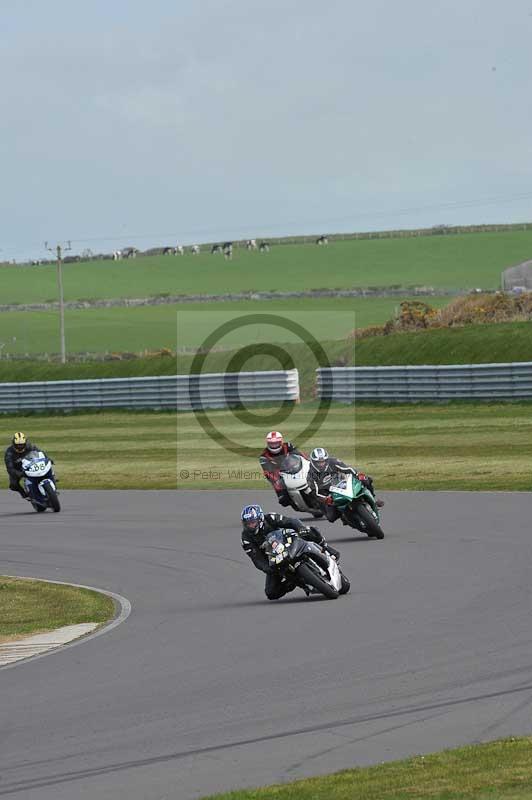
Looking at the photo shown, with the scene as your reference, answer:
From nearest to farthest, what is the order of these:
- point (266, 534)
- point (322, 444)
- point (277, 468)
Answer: point (266, 534), point (277, 468), point (322, 444)

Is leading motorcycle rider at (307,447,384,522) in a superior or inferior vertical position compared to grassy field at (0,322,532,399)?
inferior

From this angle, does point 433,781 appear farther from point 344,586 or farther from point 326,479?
point 326,479

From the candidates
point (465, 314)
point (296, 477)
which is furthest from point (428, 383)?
point (296, 477)

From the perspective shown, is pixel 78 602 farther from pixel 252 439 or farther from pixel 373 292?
pixel 373 292

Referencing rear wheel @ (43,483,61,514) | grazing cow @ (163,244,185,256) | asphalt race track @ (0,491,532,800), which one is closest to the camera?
asphalt race track @ (0,491,532,800)

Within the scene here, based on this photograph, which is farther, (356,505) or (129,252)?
(129,252)

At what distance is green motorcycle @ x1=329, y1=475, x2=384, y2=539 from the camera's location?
746 inches

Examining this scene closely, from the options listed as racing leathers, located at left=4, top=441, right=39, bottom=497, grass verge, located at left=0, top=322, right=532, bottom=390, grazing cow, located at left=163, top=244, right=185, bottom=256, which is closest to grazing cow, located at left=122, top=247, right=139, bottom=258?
grazing cow, located at left=163, top=244, right=185, bottom=256

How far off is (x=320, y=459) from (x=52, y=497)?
22.9ft

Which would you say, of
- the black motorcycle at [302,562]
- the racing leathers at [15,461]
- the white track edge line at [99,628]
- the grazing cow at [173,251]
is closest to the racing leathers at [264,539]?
the black motorcycle at [302,562]

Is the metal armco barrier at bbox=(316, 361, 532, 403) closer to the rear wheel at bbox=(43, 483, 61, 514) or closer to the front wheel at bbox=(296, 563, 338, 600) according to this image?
the rear wheel at bbox=(43, 483, 61, 514)

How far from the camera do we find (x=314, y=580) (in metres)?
14.9

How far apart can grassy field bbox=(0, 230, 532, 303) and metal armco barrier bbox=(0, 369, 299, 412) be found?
39801mm

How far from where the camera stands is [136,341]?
2916 inches
